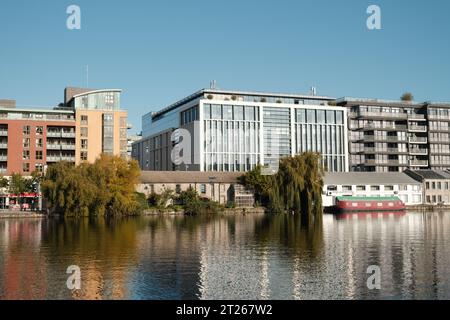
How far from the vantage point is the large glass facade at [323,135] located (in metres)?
130

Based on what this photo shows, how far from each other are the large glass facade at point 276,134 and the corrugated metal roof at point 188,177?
18.3 metres

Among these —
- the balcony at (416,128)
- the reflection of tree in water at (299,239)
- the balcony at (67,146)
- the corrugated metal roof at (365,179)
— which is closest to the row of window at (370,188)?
the corrugated metal roof at (365,179)

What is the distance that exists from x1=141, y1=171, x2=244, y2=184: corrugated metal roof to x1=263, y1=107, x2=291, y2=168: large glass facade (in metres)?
18.3

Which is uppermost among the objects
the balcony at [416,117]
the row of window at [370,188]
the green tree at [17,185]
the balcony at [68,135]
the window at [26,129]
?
the balcony at [416,117]

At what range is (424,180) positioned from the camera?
115 metres

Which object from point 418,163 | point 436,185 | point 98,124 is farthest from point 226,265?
point 418,163

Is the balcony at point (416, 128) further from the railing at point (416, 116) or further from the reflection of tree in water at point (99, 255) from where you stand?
the reflection of tree in water at point (99, 255)

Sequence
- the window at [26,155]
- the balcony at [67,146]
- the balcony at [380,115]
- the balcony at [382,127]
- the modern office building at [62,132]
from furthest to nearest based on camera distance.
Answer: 1. the balcony at [380,115]
2. the balcony at [382,127]
3. the balcony at [67,146]
4. the window at [26,155]
5. the modern office building at [62,132]

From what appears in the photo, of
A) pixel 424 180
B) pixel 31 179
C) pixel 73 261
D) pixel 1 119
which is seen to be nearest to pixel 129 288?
pixel 73 261

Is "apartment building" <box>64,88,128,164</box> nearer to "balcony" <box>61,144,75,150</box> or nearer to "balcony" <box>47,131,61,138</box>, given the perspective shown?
"balcony" <box>61,144,75,150</box>

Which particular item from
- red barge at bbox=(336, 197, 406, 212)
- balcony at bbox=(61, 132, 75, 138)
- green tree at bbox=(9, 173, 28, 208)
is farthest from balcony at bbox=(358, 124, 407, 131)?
green tree at bbox=(9, 173, 28, 208)

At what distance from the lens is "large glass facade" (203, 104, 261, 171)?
123750 mm
